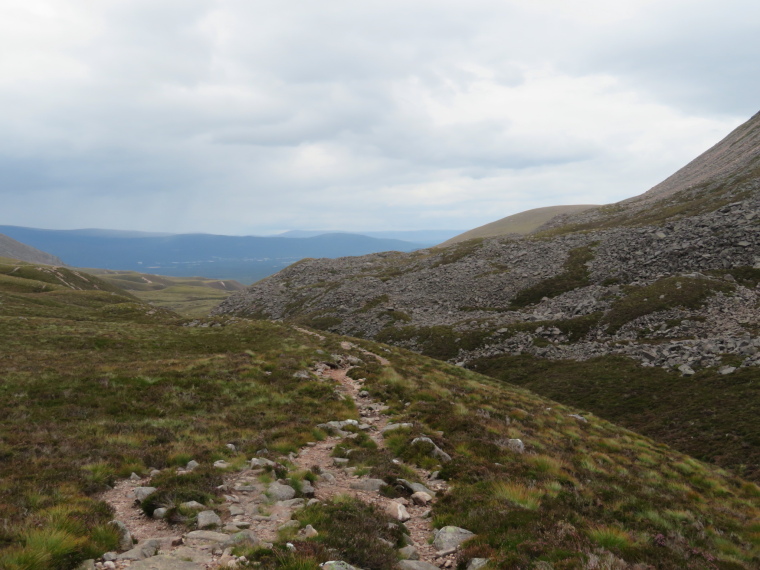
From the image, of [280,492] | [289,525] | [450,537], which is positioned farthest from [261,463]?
[450,537]

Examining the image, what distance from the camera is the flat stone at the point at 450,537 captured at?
9961mm

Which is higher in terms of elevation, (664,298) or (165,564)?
(165,564)

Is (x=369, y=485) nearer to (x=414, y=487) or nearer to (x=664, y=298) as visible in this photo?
(x=414, y=487)

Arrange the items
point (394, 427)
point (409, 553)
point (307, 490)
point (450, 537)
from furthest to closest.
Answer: point (394, 427)
point (307, 490)
point (450, 537)
point (409, 553)

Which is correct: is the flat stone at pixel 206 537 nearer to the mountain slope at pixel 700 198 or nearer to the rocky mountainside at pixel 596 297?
the rocky mountainside at pixel 596 297

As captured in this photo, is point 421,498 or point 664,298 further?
point 664,298

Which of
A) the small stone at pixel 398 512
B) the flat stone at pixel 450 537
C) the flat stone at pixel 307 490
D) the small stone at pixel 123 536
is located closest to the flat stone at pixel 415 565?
the flat stone at pixel 450 537

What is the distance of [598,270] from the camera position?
71375mm

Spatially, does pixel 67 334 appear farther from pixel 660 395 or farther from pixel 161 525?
pixel 660 395

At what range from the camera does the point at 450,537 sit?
10219 millimetres

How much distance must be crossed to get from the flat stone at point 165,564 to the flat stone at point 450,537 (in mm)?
5404

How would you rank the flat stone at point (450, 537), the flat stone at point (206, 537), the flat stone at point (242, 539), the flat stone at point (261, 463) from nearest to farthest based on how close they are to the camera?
the flat stone at point (242, 539) < the flat stone at point (206, 537) < the flat stone at point (450, 537) < the flat stone at point (261, 463)

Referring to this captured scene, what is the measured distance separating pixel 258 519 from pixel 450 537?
4944 mm

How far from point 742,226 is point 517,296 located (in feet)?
116
